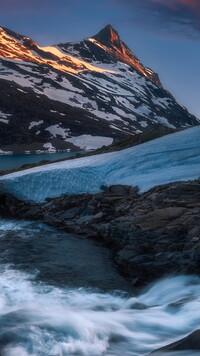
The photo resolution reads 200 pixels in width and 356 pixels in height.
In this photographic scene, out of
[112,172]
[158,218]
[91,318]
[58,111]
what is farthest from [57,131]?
[91,318]

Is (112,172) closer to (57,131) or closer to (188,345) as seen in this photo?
(188,345)

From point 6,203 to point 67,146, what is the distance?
78911 mm

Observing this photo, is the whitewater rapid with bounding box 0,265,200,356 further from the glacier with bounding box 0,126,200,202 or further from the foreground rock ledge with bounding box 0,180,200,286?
the glacier with bounding box 0,126,200,202

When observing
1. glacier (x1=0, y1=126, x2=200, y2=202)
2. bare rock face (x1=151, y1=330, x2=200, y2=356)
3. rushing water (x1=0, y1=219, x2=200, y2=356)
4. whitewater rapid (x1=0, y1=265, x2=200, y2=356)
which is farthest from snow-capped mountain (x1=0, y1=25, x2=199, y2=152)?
bare rock face (x1=151, y1=330, x2=200, y2=356)

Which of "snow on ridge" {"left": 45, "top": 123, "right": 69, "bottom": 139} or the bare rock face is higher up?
"snow on ridge" {"left": 45, "top": 123, "right": 69, "bottom": 139}

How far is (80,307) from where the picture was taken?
30.4 feet

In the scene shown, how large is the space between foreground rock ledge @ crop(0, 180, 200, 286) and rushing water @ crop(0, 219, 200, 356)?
22.8 inches

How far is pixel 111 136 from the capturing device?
371 ft

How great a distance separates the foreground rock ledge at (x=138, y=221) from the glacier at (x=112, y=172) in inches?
24.4

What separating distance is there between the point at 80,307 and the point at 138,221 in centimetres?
472

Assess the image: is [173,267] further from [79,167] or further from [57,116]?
[57,116]

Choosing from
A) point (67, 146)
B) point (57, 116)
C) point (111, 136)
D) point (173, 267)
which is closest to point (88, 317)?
point (173, 267)

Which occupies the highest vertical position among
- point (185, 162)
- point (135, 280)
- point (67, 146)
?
point (67, 146)

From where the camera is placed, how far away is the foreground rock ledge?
A: 37.2 ft
